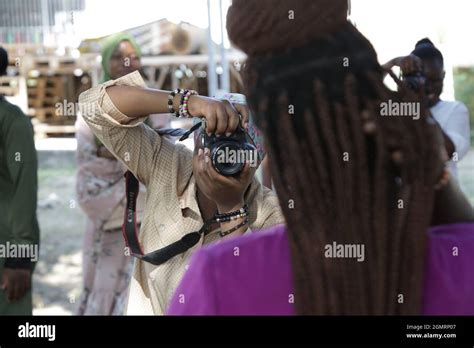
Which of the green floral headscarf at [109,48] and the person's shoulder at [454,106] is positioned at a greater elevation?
the green floral headscarf at [109,48]

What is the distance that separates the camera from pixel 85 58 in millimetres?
5391

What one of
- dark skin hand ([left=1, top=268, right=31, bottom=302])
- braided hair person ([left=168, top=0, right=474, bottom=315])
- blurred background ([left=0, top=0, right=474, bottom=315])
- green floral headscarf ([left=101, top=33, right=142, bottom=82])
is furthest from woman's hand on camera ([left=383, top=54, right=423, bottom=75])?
green floral headscarf ([left=101, top=33, right=142, bottom=82])

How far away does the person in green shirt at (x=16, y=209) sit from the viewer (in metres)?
2.19

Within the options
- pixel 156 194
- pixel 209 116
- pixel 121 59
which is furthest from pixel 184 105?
pixel 121 59

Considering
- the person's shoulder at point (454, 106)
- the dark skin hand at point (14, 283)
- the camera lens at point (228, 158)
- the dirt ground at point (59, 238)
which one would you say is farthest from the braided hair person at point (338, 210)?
the dirt ground at point (59, 238)

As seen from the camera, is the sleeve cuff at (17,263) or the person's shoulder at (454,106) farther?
the person's shoulder at (454,106)

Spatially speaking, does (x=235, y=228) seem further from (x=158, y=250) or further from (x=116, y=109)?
(x=116, y=109)

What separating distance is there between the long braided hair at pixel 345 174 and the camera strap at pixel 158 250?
0.57 meters

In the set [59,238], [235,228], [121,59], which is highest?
[121,59]

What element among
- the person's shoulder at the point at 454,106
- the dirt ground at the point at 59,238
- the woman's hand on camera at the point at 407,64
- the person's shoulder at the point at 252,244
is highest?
the woman's hand on camera at the point at 407,64

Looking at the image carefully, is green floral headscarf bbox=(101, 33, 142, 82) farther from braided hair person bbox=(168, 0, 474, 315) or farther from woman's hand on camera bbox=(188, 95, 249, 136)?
braided hair person bbox=(168, 0, 474, 315)

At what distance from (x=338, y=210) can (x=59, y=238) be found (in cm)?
438

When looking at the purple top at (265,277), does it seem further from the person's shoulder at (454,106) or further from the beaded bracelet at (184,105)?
the person's shoulder at (454,106)
